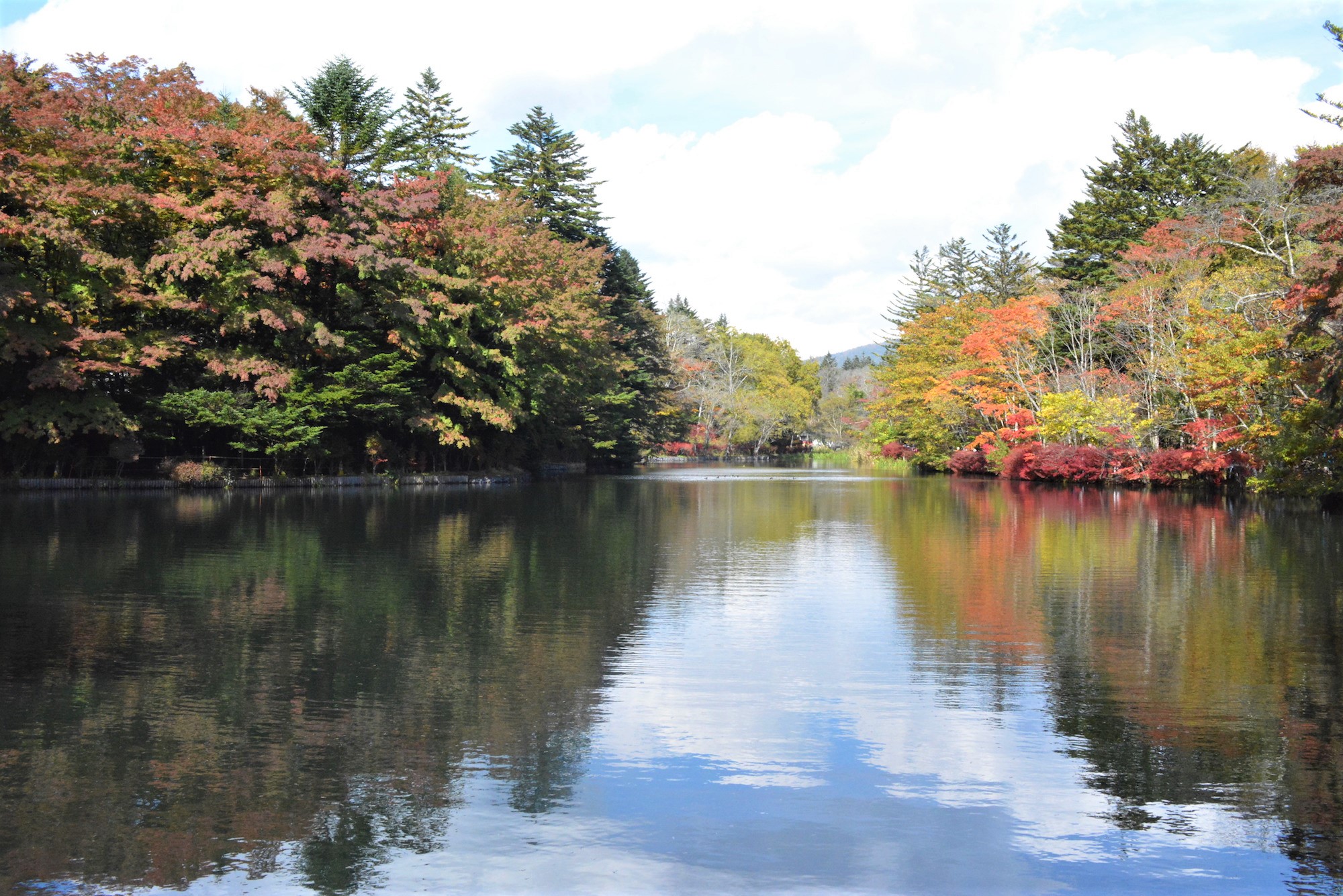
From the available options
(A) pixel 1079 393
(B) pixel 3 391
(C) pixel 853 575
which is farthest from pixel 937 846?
(A) pixel 1079 393

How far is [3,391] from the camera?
95.2 feet

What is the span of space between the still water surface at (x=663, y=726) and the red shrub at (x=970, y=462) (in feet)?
126

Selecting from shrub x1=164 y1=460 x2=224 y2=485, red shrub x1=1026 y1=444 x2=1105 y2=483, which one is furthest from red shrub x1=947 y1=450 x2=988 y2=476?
shrub x1=164 y1=460 x2=224 y2=485

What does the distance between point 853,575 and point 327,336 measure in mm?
22820

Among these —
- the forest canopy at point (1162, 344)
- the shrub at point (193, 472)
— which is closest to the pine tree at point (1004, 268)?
the forest canopy at point (1162, 344)

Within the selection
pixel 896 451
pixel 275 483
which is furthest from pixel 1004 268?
pixel 275 483

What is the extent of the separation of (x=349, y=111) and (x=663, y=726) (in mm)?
39105

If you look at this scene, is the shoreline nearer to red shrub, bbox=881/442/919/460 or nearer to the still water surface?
the still water surface

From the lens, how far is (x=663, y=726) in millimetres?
7258

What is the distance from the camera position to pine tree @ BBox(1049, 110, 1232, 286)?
2130 inches

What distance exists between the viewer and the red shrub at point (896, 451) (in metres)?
72.8

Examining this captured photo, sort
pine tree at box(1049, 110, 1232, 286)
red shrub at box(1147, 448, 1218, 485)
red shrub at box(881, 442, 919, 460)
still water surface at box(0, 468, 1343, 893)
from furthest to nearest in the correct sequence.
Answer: red shrub at box(881, 442, 919, 460), pine tree at box(1049, 110, 1232, 286), red shrub at box(1147, 448, 1218, 485), still water surface at box(0, 468, 1343, 893)

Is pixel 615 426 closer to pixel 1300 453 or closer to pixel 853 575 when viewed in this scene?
pixel 1300 453

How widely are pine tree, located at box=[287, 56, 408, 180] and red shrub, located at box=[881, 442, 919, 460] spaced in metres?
41.1
